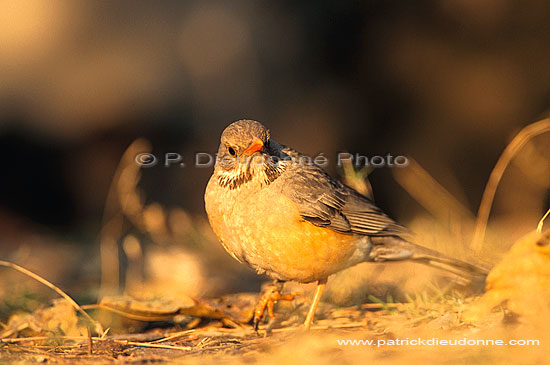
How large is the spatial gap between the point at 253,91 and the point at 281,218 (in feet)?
13.7

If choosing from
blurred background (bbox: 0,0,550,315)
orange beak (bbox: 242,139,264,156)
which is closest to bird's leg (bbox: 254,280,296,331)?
orange beak (bbox: 242,139,264,156)

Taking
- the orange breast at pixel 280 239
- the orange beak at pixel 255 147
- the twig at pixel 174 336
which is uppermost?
the orange beak at pixel 255 147

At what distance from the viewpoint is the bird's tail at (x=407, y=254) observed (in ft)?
18.6

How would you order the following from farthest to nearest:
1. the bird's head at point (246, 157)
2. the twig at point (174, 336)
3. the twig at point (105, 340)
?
the bird's head at point (246, 157), the twig at point (174, 336), the twig at point (105, 340)

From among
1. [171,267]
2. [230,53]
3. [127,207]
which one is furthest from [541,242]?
[230,53]

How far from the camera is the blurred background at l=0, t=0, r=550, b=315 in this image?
8.47 m

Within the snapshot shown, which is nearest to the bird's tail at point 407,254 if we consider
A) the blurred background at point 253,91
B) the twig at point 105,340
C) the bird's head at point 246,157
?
the bird's head at point 246,157

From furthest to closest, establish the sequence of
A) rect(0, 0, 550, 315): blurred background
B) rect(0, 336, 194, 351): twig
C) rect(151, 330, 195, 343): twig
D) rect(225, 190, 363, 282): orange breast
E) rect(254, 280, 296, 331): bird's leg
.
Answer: rect(0, 0, 550, 315): blurred background < rect(254, 280, 296, 331): bird's leg < rect(225, 190, 363, 282): orange breast < rect(151, 330, 195, 343): twig < rect(0, 336, 194, 351): twig

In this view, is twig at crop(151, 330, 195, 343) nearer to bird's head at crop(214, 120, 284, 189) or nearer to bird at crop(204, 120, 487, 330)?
bird at crop(204, 120, 487, 330)

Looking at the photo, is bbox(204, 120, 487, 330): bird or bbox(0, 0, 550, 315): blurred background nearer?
bbox(204, 120, 487, 330): bird

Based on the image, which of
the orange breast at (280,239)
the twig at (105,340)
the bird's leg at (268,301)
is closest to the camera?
the twig at (105,340)

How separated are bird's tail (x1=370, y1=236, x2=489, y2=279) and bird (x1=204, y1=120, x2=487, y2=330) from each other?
0.03 m

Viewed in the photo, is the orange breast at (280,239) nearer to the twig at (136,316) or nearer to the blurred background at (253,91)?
the twig at (136,316)

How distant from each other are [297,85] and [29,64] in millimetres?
4122
